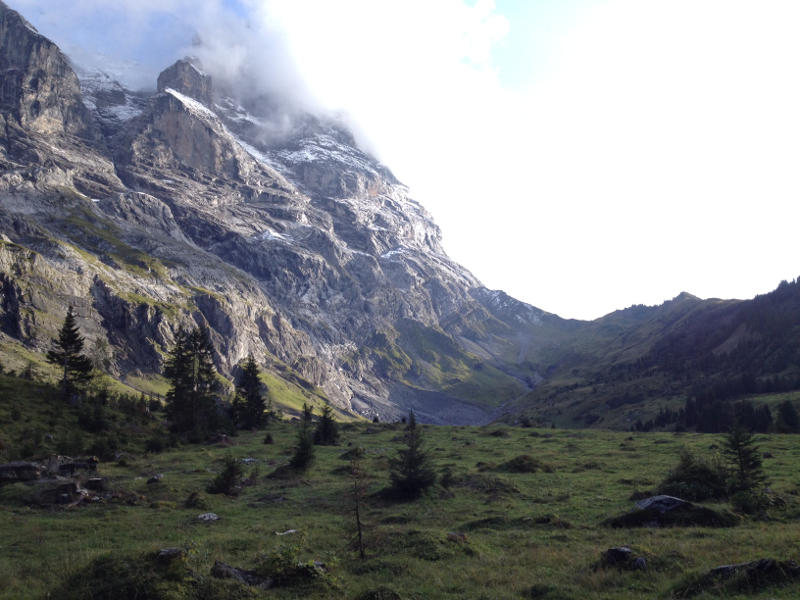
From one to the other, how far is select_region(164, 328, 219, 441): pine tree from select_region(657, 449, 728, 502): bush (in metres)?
59.1

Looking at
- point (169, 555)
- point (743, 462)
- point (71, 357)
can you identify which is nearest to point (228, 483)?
point (169, 555)

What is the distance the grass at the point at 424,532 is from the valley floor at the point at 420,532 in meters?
0.08

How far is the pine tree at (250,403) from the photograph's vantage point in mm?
90438

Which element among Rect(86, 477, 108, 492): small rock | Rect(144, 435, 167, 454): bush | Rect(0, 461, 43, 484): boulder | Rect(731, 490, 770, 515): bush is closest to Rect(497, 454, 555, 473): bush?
Rect(731, 490, 770, 515): bush

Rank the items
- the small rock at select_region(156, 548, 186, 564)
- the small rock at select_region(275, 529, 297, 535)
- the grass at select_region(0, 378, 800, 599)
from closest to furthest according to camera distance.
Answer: the small rock at select_region(156, 548, 186, 564) → the grass at select_region(0, 378, 800, 599) → the small rock at select_region(275, 529, 297, 535)

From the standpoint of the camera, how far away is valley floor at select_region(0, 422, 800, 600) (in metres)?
16.9

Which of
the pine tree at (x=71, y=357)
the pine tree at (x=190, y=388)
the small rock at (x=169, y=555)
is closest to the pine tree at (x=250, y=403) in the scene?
the pine tree at (x=190, y=388)

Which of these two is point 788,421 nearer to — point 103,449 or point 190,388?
point 190,388

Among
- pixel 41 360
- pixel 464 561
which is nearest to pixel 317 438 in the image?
pixel 464 561

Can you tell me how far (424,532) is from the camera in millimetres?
23797

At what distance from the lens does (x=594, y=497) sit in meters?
32.9

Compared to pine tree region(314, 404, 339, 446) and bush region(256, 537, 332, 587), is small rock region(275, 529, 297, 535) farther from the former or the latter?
pine tree region(314, 404, 339, 446)

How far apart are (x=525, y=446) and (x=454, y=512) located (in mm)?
39300

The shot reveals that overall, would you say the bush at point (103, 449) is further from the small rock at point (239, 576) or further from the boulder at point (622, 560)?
the boulder at point (622, 560)
